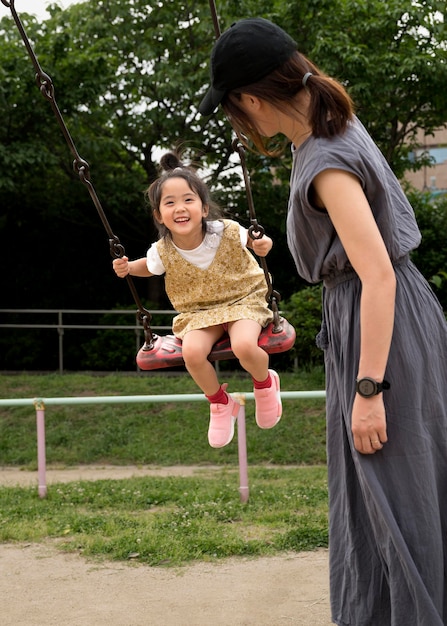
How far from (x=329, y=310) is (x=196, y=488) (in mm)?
4913

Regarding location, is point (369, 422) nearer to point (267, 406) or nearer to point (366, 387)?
point (366, 387)

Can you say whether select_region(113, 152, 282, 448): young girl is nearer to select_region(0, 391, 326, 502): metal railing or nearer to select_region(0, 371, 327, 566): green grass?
select_region(0, 371, 327, 566): green grass

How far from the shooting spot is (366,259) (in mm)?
2053

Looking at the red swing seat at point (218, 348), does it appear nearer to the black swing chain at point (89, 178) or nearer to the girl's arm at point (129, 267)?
the black swing chain at point (89, 178)

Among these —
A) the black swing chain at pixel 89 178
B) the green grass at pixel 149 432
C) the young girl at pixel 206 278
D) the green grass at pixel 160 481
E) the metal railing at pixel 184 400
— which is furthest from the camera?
the green grass at pixel 149 432

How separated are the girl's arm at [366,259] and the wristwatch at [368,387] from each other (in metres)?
0.01

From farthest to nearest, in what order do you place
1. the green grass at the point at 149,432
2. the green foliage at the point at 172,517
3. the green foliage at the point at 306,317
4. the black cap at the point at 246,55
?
the green foliage at the point at 306,317 < the green grass at the point at 149,432 < the green foliage at the point at 172,517 < the black cap at the point at 246,55

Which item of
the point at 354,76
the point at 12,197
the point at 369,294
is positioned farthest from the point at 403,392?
the point at 12,197

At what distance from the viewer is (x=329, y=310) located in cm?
237

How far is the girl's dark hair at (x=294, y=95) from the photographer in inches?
84.3

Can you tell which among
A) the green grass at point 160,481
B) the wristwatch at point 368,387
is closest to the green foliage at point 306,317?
the green grass at point 160,481

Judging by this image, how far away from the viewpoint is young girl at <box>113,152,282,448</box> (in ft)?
11.2

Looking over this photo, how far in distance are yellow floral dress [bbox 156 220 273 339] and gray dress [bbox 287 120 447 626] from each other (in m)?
1.14

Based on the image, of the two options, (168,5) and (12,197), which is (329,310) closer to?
(168,5)
